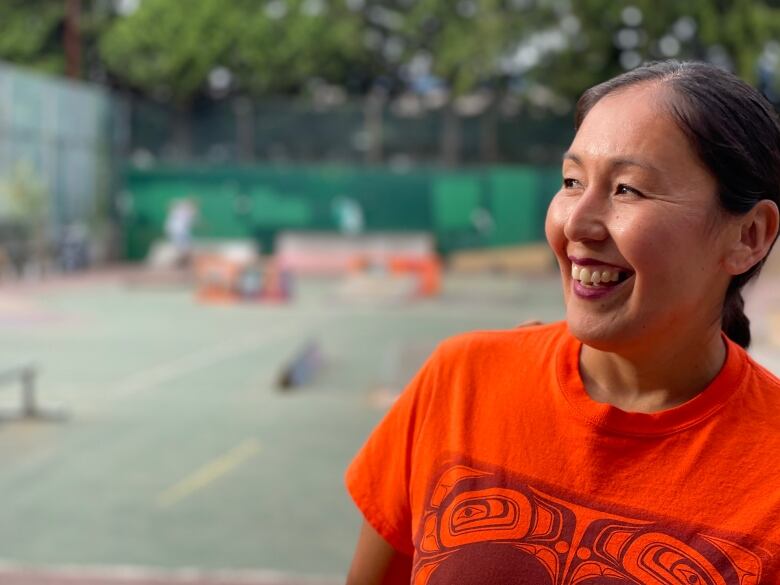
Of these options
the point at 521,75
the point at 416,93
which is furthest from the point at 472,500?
the point at 416,93

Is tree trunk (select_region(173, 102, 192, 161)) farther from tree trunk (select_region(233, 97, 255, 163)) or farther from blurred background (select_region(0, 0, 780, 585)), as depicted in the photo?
tree trunk (select_region(233, 97, 255, 163))

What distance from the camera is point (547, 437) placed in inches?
71.0

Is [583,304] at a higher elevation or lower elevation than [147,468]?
higher

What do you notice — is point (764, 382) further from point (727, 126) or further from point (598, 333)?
point (727, 126)

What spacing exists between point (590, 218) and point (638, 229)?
77 mm

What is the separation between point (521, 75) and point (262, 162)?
26.5 ft

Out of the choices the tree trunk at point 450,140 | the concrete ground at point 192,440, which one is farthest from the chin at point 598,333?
the tree trunk at point 450,140

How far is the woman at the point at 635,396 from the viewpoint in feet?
5.52

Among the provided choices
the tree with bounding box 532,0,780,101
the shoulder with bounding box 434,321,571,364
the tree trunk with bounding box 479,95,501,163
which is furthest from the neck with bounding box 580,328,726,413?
the tree trunk with bounding box 479,95,501,163

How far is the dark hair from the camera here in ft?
5.53

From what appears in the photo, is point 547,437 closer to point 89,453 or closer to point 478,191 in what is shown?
point 89,453

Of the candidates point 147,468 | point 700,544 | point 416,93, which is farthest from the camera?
point 416,93

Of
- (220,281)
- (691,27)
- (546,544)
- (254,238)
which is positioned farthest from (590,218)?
(254,238)

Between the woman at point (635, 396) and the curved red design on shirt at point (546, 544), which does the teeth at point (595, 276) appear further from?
the curved red design on shirt at point (546, 544)
